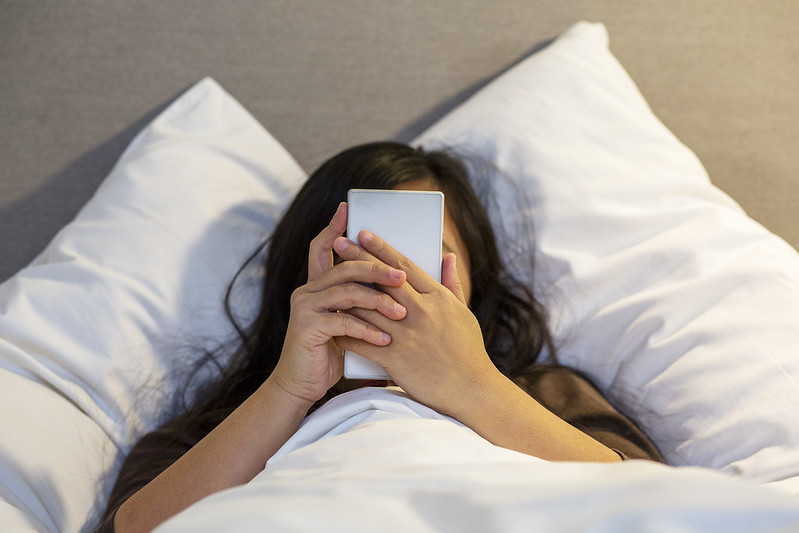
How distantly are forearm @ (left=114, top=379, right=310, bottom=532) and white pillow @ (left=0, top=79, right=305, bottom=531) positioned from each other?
0.14 m

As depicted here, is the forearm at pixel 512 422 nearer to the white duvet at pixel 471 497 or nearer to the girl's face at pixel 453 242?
the white duvet at pixel 471 497

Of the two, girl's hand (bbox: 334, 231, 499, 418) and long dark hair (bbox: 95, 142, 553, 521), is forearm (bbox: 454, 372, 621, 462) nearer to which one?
girl's hand (bbox: 334, 231, 499, 418)

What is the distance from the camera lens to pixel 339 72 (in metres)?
1.15

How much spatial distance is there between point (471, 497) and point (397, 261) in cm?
28

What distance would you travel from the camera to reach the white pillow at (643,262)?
82 centimetres

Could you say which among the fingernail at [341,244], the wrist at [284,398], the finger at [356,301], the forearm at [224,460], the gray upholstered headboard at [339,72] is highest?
the gray upholstered headboard at [339,72]

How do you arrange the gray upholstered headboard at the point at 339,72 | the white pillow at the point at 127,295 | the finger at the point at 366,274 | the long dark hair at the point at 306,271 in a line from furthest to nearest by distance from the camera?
the gray upholstered headboard at the point at 339,72 → the long dark hair at the point at 306,271 → the white pillow at the point at 127,295 → the finger at the point at 366,274

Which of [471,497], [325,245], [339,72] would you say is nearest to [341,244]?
[325,245]

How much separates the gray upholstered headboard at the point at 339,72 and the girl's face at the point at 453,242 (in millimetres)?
264

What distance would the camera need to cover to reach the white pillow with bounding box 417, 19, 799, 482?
0.82 m

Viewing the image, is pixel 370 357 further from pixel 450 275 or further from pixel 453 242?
pixel 453 242

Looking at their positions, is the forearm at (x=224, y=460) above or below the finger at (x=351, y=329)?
below

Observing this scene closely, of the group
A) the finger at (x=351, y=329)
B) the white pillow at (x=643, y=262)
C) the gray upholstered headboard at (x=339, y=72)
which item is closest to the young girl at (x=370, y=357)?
the finger at (x=351, y=329)

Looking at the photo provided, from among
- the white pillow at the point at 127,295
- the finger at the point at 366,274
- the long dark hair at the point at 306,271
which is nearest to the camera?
the finger at the point at 366,274
